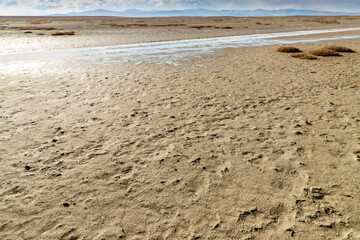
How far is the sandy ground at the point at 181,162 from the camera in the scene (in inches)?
135

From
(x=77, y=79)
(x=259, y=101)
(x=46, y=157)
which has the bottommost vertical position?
(x=46, y=157)

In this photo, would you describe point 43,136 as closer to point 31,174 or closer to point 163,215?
point 31,174

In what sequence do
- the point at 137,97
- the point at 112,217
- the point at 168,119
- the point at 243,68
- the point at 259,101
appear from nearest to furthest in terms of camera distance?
the point at 112,217 < the point at 168,119 < the point at 259,101 < the point at 137,97 < the point at 243,68

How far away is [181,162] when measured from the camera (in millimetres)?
4926

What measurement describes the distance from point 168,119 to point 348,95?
7.40 meters

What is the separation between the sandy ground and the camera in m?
3.44

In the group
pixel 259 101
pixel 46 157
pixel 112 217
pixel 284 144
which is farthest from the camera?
pixel 259 101

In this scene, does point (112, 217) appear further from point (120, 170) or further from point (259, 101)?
point (259, 101)

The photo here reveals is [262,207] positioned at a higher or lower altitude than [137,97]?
lower

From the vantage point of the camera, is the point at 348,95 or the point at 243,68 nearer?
the point at 348,95

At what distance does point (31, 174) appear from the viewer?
4578mm

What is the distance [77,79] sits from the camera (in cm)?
1130

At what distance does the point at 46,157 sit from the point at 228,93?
6869mm

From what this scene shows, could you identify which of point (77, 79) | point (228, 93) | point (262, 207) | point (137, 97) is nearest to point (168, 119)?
point (137, 97)
